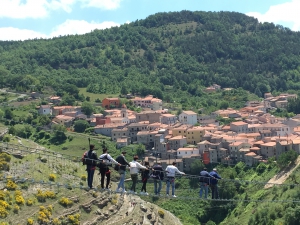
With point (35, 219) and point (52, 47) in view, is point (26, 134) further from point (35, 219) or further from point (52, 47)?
point (52, 47)

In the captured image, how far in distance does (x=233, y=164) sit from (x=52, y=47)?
79.7m

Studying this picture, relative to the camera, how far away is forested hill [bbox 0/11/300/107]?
103 metres

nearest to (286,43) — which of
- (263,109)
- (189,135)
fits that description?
(263,109)

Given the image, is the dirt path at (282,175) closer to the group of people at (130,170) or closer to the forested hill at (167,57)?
the group of people at (130,170)

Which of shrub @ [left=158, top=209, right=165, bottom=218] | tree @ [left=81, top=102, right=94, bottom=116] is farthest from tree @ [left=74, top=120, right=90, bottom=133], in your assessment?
shrub @ [left=158, top=209, right=165, bottom=218]

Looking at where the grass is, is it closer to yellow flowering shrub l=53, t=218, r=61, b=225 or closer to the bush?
yellow flowering shrub l=53, t=218, r=61, b=225

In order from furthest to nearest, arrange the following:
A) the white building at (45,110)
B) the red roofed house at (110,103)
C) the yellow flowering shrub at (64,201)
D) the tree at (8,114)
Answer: the red roofed house at (110,103), the white building at (45,110), the tree at (8,114), the yellow flowering shrub at (64,201)

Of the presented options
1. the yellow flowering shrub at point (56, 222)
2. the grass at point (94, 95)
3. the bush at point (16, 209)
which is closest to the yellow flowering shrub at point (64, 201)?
the yellow flowering shrub at point (56, 222)

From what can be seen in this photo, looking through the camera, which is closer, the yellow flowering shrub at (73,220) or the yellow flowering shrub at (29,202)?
the yellow flowering shrub at (29,202)

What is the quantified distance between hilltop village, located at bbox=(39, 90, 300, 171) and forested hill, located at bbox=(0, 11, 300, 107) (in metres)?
16.9

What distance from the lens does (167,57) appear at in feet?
416

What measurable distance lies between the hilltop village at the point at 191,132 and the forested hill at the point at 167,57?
16.9m

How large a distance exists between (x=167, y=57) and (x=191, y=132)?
66.5 m

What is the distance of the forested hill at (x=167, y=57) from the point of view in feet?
338
